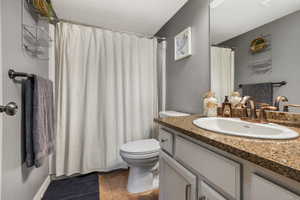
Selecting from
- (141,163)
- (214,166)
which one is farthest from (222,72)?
(141,163)

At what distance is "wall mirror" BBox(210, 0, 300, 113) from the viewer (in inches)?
31.1

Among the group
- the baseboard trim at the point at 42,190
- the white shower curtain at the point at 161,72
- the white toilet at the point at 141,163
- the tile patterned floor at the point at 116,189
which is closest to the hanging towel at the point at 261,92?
the white toilet at the point at 141,163

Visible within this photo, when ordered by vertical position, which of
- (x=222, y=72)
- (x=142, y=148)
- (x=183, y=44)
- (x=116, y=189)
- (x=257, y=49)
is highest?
(x=183, y=44)

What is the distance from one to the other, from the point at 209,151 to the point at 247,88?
2.37ft

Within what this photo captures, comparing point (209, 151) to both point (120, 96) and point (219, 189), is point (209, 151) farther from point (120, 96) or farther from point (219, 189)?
point (120, 96)

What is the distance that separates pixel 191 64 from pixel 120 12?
1089 mm

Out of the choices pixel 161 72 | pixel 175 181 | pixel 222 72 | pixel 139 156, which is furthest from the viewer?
pixel 161 72

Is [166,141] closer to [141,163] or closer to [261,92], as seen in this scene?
[141,163]

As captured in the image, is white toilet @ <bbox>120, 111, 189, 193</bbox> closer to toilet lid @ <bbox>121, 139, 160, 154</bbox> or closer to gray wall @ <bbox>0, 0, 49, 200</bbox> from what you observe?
toilet lid @ <bbox>121, 139, 160, 154</bbox>

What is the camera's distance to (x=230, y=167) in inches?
19.2

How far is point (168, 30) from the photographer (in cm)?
195

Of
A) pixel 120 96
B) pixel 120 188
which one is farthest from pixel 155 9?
pixel 120 188

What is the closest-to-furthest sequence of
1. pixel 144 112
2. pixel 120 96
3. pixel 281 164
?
pixel 281 164 < pixel 120 96 < pixel 144 112

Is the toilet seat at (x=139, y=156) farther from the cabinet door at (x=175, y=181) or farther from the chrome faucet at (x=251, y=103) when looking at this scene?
the chrome faucet at (x=251, y=103)
